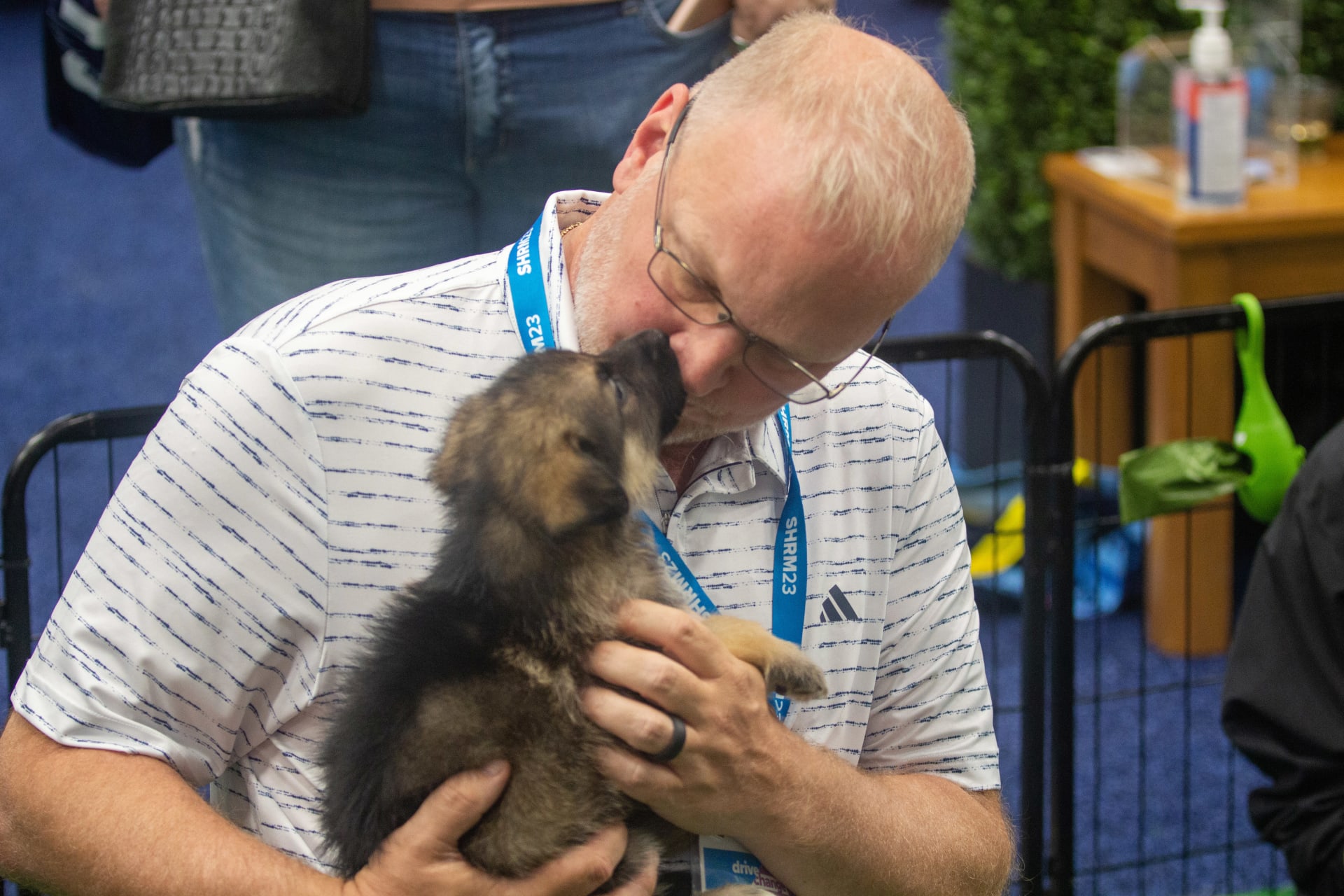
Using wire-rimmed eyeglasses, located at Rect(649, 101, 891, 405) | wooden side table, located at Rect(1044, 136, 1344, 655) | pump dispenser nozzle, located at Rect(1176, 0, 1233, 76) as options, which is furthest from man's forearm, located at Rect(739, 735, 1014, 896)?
pump dispenser nozzle, located at Rect(1176, 0, 1233, 76)

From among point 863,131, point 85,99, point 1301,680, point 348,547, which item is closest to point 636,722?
point 348,547

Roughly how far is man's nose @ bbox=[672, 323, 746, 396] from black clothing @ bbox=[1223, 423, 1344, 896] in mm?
1372

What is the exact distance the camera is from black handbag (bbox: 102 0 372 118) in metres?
2.18

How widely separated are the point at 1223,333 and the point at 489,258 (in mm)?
2647

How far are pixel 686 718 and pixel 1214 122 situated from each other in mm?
3014

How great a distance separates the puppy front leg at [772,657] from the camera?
5.16 feet

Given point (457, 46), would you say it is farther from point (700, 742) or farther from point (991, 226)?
point (991, 226)

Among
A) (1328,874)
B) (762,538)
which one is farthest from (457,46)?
(1328,874)

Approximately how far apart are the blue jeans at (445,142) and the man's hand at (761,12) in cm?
8

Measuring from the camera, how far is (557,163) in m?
2.45

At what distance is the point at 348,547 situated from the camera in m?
1.57

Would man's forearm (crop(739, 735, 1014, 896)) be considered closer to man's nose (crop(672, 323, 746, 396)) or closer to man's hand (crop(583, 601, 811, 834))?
man's hand (crop(583, 601, 811, 834))

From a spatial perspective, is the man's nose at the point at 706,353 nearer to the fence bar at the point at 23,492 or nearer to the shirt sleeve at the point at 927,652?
the shirt sleeve at the point at 927,652

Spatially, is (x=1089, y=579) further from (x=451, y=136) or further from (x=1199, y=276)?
(x=451, y=136)
